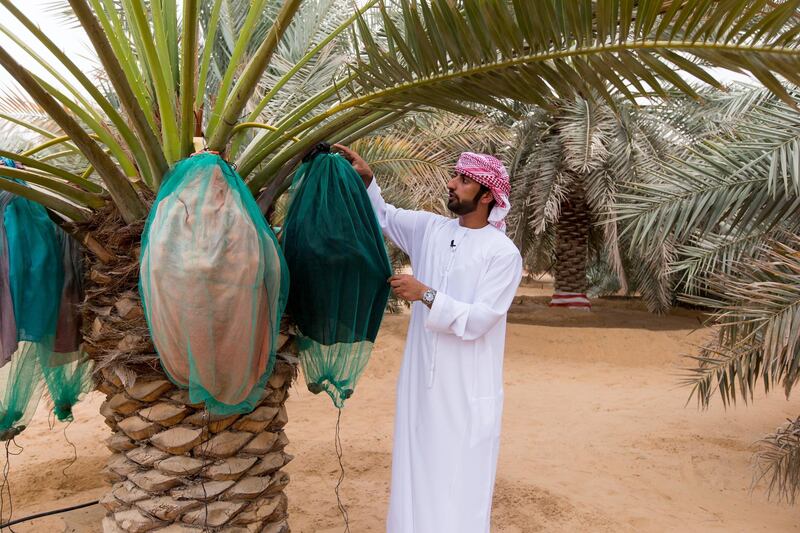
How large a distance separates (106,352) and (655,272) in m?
11.8

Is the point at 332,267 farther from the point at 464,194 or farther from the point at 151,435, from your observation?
the point at 151,435

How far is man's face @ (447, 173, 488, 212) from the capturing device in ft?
11.1

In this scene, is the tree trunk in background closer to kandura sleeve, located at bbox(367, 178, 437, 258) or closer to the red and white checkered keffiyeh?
kandura sleeve, located at bbox(367, 178, 437, 258)

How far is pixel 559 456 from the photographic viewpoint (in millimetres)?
6336

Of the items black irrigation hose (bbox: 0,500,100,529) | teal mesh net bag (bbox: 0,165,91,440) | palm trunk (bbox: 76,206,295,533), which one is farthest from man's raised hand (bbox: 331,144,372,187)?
black irrigation hose (bbox: 0,500,100,529)

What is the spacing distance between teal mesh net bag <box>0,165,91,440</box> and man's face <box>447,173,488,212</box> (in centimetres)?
185

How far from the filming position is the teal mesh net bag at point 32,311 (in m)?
3.07

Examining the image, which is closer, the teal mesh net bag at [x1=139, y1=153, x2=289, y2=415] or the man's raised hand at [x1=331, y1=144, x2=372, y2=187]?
the teal mesh net bag at [x1=139, y1=153, x2=289, y2=415]

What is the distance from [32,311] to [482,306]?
80.0 inches

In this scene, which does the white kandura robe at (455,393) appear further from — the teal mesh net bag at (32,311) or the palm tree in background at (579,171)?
the palm tree in background at (579,171)

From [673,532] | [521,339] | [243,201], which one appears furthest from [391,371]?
[243,201]

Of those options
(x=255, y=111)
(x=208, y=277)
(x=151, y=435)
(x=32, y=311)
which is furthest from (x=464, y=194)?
(x=32, y=311)

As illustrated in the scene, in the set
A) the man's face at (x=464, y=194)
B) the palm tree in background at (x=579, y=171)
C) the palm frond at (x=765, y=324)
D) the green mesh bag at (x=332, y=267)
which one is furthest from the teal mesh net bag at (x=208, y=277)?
the palm tree in background at (x=579, y=171)

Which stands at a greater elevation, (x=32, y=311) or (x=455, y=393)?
(x=32, y=311)
